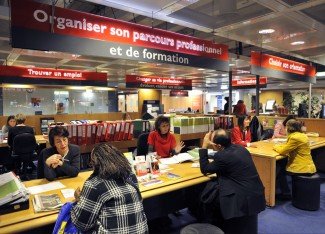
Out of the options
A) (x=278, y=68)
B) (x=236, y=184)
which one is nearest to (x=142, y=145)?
(x=236, y=184)

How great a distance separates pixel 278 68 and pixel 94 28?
4.16 m

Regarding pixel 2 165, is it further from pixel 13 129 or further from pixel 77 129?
pixel 77 129

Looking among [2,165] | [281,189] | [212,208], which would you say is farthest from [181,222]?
[2,165]

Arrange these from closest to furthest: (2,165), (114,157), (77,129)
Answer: (114,157)
(77,129)
(2,165)

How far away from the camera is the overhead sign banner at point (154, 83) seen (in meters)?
8.73

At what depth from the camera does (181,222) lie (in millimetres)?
3369

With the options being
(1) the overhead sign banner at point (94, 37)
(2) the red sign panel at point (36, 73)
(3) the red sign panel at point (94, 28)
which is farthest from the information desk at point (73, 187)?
(2) the red sign panel at point (36, 73)

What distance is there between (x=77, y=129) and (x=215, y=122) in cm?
328

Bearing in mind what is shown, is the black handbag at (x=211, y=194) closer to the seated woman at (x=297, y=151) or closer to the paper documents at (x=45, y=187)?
the paper documents at (x=45, y=187)

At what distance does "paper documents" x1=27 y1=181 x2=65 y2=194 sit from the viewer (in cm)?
230

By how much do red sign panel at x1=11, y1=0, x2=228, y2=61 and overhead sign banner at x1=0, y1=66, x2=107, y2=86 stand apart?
5.04 meters

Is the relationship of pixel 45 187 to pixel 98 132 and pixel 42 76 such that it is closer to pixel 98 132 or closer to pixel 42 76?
pixel 98 132

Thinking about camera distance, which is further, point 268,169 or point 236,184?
point 268,169

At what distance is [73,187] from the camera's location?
239cm
